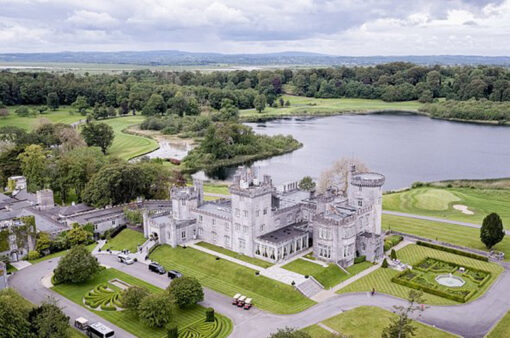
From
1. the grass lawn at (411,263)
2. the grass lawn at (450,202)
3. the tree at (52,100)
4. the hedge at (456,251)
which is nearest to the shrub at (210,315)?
the grass lawn at (411,263)

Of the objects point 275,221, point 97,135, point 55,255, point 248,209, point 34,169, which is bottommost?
point 55,255

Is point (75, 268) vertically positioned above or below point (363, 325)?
above

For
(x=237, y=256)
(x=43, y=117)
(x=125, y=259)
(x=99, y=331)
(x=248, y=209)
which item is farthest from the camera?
(x=43, y=117)

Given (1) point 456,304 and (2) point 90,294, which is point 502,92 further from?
(2) point 90,294

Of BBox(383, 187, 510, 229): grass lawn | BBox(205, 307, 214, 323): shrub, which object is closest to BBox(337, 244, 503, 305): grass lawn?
BBox(205, 307, 214, 323): shrub

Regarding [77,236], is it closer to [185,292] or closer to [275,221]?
[185,292]

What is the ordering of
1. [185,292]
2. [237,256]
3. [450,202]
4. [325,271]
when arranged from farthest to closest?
[450,202]
[237,256]
[325,271]
[185,292]

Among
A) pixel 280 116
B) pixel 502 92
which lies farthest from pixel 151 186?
pixel 502 92

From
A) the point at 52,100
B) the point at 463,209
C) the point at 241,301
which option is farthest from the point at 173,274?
the point at 52,100

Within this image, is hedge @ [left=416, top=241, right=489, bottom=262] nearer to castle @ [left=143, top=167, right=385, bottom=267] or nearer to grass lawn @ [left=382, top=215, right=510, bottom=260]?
grass lawn @ [left=382, top=215, right=510, bottom=260]
